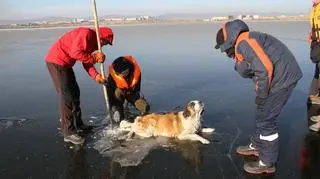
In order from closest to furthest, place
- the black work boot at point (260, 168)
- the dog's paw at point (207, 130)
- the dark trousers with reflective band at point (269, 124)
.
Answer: the dark trousers with reflective band at point (269, 124) < the black work boot at point (260, 168) < the dog's paw at point (207, 130)

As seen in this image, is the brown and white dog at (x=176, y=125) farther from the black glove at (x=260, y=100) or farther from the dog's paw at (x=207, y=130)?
the black glove at (x=260, y=100)

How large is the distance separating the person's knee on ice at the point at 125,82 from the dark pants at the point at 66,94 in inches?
30.7

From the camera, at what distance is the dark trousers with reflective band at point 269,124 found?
14.1 feet

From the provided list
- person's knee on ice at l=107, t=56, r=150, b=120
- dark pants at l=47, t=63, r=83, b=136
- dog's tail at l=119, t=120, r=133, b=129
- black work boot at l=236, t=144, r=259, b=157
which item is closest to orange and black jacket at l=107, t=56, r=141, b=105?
person's knee on ice at l=107, t=56, r=150, b=120

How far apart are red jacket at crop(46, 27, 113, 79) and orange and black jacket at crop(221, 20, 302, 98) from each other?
7.32 feet

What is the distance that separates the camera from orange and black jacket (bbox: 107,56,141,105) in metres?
6.52

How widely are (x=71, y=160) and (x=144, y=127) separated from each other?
4.45 ft

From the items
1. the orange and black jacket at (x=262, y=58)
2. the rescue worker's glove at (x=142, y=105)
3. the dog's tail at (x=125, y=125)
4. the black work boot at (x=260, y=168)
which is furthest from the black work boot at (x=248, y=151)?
the rescue worker's glove at (x=142, y=105)

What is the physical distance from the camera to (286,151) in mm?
5152

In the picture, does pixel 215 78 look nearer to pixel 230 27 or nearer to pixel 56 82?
pixel 56 82

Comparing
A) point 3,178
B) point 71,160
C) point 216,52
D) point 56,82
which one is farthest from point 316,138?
point 216,52

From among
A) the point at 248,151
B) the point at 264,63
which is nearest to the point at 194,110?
the point at 248,151

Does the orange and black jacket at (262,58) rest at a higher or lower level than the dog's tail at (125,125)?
higher

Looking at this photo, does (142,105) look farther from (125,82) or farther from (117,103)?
(125,82)
